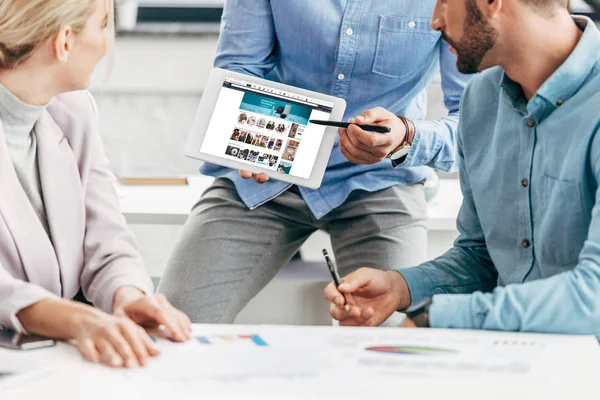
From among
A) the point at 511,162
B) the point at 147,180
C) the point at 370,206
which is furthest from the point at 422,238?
the point at 147,180

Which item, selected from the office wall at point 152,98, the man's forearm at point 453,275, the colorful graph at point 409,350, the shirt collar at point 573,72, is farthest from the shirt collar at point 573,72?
the office wall at point 152,98

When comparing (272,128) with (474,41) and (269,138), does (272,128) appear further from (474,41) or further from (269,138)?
(474,41)

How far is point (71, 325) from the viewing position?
1.11m

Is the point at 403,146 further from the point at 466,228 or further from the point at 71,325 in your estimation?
the point at 71,325

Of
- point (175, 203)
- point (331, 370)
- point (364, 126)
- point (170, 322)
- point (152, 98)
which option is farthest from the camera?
point (152, 98)

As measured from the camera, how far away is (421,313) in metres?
1.18

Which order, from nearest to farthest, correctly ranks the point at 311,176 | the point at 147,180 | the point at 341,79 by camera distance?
the point at 311,176 < the point at 341,79 < the point at 147,180

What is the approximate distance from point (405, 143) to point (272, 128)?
0.82 feet

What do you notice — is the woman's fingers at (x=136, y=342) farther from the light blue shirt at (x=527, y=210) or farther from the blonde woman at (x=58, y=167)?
the light blue shirt at (x=527, y=210)

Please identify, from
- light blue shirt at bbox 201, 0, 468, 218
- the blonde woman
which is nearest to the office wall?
light blue shirt at bbox 201, 0, 468, 218

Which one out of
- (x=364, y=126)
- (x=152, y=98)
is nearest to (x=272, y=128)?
(x=364, y=126)

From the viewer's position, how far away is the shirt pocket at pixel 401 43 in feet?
5.86

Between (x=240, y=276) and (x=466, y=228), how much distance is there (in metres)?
0.48

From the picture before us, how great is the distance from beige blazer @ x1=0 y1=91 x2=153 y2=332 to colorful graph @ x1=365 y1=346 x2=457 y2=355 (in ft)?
1.56
